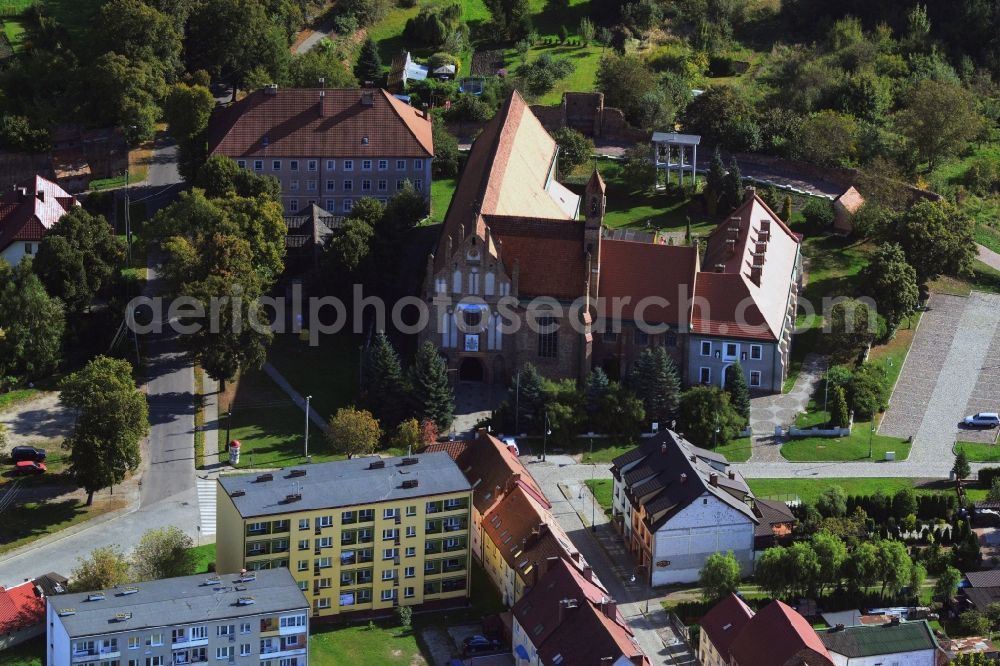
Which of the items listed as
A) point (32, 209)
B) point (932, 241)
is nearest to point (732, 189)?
point (932, 241)

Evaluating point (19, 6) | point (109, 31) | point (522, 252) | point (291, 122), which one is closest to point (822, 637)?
point (522, 252)

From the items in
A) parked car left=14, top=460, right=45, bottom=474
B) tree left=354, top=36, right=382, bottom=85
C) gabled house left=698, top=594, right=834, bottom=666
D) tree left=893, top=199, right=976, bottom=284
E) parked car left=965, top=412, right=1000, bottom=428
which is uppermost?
tree left=354, top=36, right=382, bottom=85

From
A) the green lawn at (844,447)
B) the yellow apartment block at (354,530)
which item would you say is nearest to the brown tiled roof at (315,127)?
the green lawn at (844,447)

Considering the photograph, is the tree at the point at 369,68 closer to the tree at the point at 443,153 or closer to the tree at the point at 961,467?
the tree at the point at 443,153

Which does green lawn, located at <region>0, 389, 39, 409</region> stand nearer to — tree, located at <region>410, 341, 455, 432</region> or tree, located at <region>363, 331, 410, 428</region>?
tree, located at <region>363, 331, 410, 428</region>

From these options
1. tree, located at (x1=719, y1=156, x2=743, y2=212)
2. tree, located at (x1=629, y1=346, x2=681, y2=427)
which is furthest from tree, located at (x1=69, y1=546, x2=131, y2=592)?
tree, located at (x1=719, y1=156, x2=743, y2=212)

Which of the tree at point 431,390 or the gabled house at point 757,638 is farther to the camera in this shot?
the tree at point 431,390
